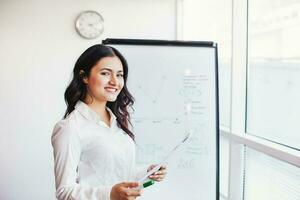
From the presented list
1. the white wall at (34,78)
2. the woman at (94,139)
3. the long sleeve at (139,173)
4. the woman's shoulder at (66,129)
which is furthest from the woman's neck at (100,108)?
the white wall at (34,78)

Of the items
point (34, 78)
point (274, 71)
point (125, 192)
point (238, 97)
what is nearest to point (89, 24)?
point (34, 78)

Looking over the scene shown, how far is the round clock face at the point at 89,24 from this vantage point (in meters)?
3.34

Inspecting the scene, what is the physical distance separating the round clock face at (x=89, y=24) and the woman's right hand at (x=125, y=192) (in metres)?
2.32

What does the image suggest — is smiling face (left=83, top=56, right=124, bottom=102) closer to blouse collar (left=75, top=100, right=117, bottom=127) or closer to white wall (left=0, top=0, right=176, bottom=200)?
blouse collar (left=75, top=100, right=117, bottom=127)

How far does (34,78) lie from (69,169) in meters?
2.19

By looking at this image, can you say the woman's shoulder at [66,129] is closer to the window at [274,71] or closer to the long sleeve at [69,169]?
the long sleeve at [69,169]

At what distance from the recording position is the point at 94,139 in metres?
1.38

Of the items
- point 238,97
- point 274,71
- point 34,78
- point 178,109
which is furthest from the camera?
point 34,78

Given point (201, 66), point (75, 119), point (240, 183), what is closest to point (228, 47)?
point (201, 66)

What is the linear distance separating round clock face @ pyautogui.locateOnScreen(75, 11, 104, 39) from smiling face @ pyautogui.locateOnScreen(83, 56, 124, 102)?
79.4 inches

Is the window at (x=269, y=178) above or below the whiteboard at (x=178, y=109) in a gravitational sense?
below

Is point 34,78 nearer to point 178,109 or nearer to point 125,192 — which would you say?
point 178,109

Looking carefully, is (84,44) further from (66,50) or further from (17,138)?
(17,138)

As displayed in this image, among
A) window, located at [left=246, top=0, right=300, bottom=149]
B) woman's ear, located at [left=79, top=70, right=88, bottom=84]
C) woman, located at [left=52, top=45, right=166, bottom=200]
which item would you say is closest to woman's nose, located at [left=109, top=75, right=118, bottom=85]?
woman, located at [left=52, top=45, right=166, bottom=200]
